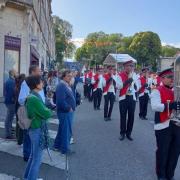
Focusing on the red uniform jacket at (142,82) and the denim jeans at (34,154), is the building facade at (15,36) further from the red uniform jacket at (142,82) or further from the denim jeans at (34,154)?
the denim jeans at (34,154)

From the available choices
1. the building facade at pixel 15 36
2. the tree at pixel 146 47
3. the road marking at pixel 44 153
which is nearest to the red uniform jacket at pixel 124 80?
the road marking at pixel 44 153

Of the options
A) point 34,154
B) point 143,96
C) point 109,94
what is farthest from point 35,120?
point 143,96

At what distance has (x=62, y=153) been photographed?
820 centimetres

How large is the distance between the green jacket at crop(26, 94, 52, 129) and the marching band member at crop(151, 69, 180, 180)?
173cm

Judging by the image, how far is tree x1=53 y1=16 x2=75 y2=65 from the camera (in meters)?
90.1

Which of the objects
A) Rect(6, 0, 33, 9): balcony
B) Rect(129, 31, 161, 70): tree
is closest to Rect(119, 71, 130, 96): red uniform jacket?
Rect(6, 0, 33, 9): balcony

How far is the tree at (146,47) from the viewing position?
84688 millimetres

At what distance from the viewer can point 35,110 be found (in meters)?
5.78

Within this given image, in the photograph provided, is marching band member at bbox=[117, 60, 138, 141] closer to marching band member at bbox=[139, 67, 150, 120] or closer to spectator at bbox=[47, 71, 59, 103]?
marching band member at bbox=[139, 67, 150, 120]

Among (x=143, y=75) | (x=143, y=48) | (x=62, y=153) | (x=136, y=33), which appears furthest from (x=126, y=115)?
(x=136, y=33)

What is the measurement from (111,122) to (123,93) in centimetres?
339

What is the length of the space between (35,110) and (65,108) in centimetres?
218

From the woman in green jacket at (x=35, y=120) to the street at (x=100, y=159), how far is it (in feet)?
2.39

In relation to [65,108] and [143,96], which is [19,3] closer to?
[143,96]
